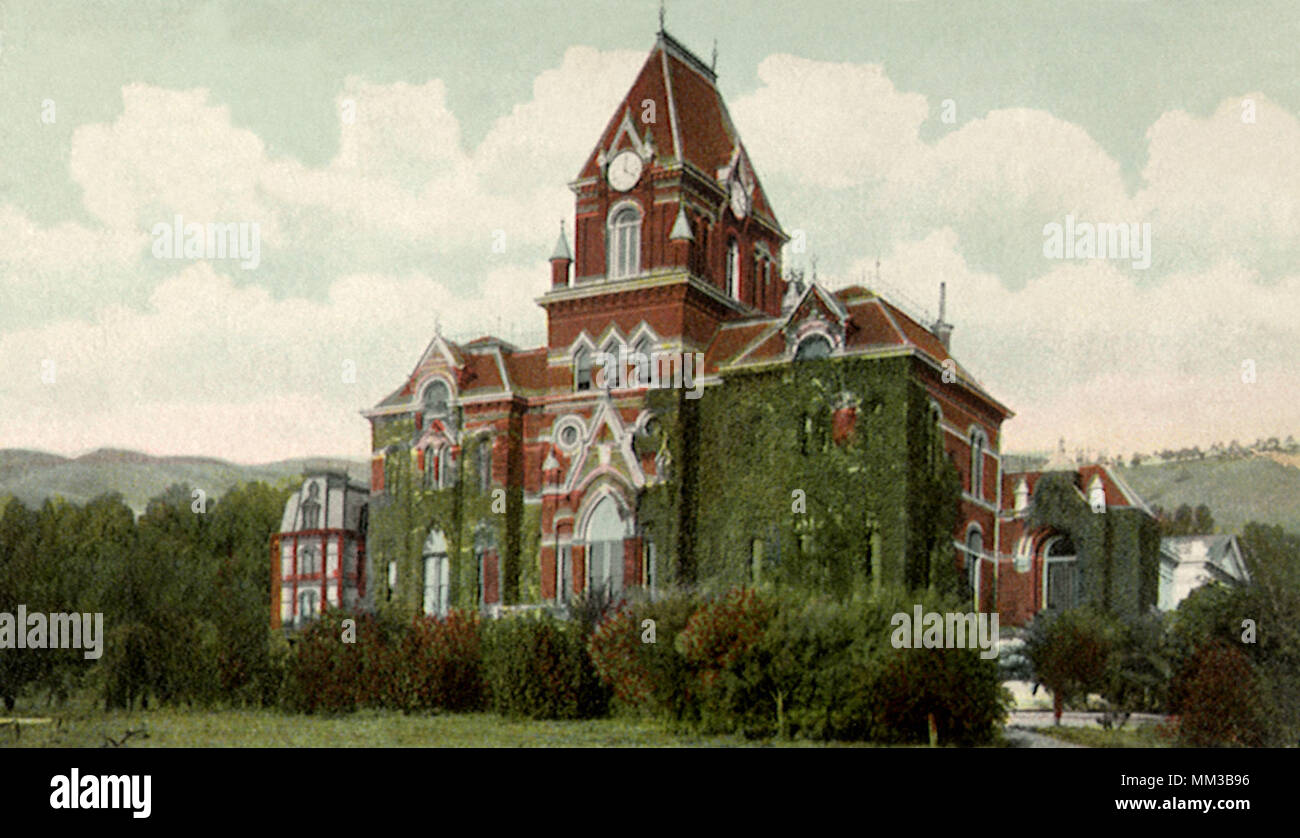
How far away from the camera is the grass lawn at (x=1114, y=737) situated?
1791 centimetres

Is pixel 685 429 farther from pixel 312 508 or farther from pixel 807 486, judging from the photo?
pixel 312 508

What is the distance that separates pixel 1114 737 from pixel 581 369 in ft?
34.3

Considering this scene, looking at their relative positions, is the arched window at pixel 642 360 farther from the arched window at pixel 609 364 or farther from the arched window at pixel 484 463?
the arched window at pixel 484 463

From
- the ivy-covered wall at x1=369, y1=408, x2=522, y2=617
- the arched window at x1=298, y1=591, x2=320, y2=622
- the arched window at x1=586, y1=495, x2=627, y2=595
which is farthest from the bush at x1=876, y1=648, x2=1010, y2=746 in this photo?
the arched window at x1=298, y1=591, x2=320, y2=622

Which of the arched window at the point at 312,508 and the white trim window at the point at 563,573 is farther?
the arched window at the point at 312,508

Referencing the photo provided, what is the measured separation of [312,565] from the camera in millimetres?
24766

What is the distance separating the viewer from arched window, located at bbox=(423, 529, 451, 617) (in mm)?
24125

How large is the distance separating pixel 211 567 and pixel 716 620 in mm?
8768

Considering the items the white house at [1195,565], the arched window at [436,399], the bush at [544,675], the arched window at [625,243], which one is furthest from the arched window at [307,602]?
the white house at [1195,565]

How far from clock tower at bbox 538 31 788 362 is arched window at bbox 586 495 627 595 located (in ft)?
8.98

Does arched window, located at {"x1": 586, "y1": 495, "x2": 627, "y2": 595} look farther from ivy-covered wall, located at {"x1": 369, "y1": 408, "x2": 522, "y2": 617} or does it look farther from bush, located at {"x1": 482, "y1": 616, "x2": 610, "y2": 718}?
bush, located at {"x1": 482, "y1": 616, "x2": 610, "y2": 718}

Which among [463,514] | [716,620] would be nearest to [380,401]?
[463,514]

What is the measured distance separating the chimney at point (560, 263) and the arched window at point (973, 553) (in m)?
7.39
